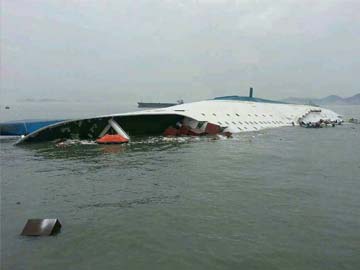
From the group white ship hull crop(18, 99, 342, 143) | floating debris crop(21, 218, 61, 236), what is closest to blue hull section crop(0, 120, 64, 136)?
white ship hull crop(18, 99, 342, 143)

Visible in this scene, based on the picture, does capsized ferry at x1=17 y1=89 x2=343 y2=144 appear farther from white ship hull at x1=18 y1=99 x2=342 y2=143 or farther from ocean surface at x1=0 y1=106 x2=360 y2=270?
ocean surface at x1=0 y1=106 x2=360 y2=270

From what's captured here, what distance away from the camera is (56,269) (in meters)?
9.53

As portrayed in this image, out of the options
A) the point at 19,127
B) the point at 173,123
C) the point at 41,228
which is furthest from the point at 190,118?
the point at 41,228

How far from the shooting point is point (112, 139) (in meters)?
34.8

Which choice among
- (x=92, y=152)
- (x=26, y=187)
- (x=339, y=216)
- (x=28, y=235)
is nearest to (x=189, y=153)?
(x=92, y=152)

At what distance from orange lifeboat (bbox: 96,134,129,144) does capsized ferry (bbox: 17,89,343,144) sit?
243 millimetres

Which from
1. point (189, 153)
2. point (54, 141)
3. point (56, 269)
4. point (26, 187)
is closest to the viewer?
point (56, 269)

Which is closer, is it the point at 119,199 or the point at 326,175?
the point at 119,199

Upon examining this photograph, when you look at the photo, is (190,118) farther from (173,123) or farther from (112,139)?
(112,139)

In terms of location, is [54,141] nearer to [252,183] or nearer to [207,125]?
[207,125]

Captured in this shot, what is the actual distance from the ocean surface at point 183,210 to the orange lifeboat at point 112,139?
22.1ft

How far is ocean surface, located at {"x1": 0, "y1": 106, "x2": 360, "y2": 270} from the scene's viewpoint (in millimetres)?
10188

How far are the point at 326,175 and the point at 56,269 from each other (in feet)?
52.9

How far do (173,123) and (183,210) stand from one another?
29.4 m
